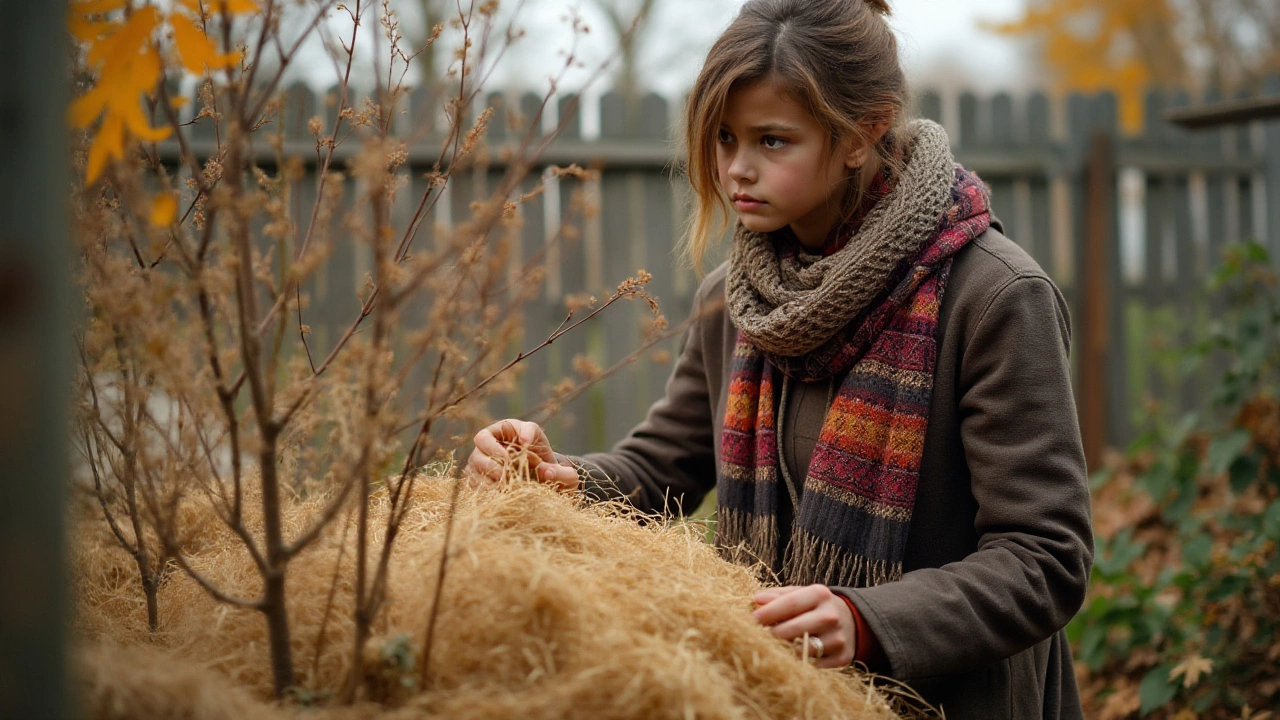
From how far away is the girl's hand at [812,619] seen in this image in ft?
4.36

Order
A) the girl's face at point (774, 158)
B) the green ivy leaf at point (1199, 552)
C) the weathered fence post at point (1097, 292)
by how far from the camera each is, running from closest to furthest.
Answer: the girl's face at point (774, 158) < the green ivy leaf at point (1199, 552) < the weathered fence post at point (1097, 292)

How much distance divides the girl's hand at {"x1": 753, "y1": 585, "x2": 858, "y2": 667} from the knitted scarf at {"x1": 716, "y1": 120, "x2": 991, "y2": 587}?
14.1 inches

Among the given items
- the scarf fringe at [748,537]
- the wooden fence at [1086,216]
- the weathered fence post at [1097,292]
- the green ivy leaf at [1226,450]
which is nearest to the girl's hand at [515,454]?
the scarf fringe at [748,537]

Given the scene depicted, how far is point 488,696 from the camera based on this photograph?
1062 mm

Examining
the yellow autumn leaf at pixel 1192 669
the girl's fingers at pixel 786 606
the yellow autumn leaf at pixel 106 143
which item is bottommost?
the yellow autumn leaf at pixel 1192 669

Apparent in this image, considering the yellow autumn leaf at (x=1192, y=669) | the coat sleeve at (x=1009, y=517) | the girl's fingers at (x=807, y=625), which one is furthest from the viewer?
the yellow autumn leaf at (x=1192, y=669)

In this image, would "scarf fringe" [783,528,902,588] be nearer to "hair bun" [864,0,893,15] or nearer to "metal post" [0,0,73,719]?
"hair bun" [864,0,893,15]

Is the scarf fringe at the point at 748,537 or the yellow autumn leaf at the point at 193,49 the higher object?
the yellow autumn leaf at the point at 193,49

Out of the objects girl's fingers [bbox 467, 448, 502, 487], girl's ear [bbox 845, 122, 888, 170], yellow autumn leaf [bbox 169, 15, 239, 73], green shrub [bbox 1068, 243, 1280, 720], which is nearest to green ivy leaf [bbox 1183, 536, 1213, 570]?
green shrub [bbox 1068, 243, 1280, 720]

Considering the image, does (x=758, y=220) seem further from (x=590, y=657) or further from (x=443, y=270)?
(x=590, y=657)

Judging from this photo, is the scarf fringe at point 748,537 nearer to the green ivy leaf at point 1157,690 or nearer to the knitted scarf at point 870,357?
the knitted scarf at point 870,357

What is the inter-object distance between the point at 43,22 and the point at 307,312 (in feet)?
12.5

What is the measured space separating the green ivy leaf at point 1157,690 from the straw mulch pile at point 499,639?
1.70 metres

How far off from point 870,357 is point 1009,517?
0.36 meters
